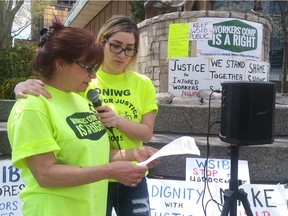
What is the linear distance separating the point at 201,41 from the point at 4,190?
5.01 metres

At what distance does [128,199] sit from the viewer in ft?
6.53

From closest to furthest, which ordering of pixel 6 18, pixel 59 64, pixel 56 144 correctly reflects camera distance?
1. pixel 56 144
2. pixel 59 64
3. pixel 6 18

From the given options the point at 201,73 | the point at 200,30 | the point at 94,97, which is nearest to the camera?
the point at 94,97

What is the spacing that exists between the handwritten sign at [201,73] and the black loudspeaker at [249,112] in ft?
14.4

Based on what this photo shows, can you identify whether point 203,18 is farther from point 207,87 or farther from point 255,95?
point 255,95

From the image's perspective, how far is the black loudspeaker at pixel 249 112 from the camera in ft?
7.77

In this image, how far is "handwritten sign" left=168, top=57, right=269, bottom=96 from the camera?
269 inches

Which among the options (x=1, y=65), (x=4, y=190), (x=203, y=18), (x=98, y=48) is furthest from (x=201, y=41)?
(x=98, y=48)

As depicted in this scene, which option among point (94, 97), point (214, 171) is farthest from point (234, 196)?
point (94, 97)

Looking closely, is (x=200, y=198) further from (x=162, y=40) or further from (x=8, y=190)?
(x=162, y=40)

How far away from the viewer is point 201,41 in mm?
7113

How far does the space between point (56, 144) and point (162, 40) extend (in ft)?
22.4

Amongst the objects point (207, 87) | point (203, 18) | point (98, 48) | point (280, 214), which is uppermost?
point (203, 18)

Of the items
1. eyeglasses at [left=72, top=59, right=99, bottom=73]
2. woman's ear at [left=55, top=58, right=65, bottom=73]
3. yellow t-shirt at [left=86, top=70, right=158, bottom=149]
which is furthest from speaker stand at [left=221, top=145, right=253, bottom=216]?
woman's ear at [left=55, top=58, right=65, bottom=73]
